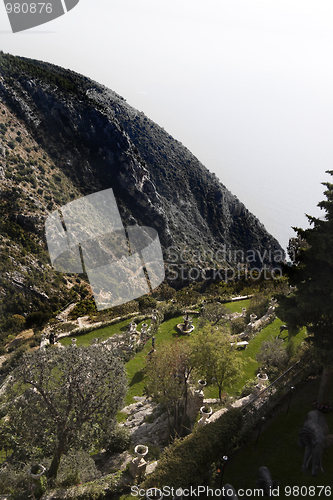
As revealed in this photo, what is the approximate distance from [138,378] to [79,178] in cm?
6084

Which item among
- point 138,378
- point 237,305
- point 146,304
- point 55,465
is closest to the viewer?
point 55,465

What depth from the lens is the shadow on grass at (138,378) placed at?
61.6ft

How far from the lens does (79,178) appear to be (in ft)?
230

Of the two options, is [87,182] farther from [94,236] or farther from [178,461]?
[178,461]

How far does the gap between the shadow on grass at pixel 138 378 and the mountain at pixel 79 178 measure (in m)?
26.7

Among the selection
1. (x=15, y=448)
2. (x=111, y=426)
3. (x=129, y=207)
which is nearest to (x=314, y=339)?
(x=111, y=426)

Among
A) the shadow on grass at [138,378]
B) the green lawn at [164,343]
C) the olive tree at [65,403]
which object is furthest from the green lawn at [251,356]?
the olive tree at [65,403]

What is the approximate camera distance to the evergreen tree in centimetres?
1019

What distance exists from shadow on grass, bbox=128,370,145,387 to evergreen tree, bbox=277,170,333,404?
1158cm

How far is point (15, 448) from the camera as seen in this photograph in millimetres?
11562

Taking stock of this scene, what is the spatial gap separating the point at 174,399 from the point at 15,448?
6937 millimetres

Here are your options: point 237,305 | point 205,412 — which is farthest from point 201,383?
point 237,305

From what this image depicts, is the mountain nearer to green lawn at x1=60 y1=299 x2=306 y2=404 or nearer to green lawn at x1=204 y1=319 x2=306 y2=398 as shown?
green lawn at x1=60 y1=299 x2=306 y2=404

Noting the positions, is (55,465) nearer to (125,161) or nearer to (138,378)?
(138,378)
